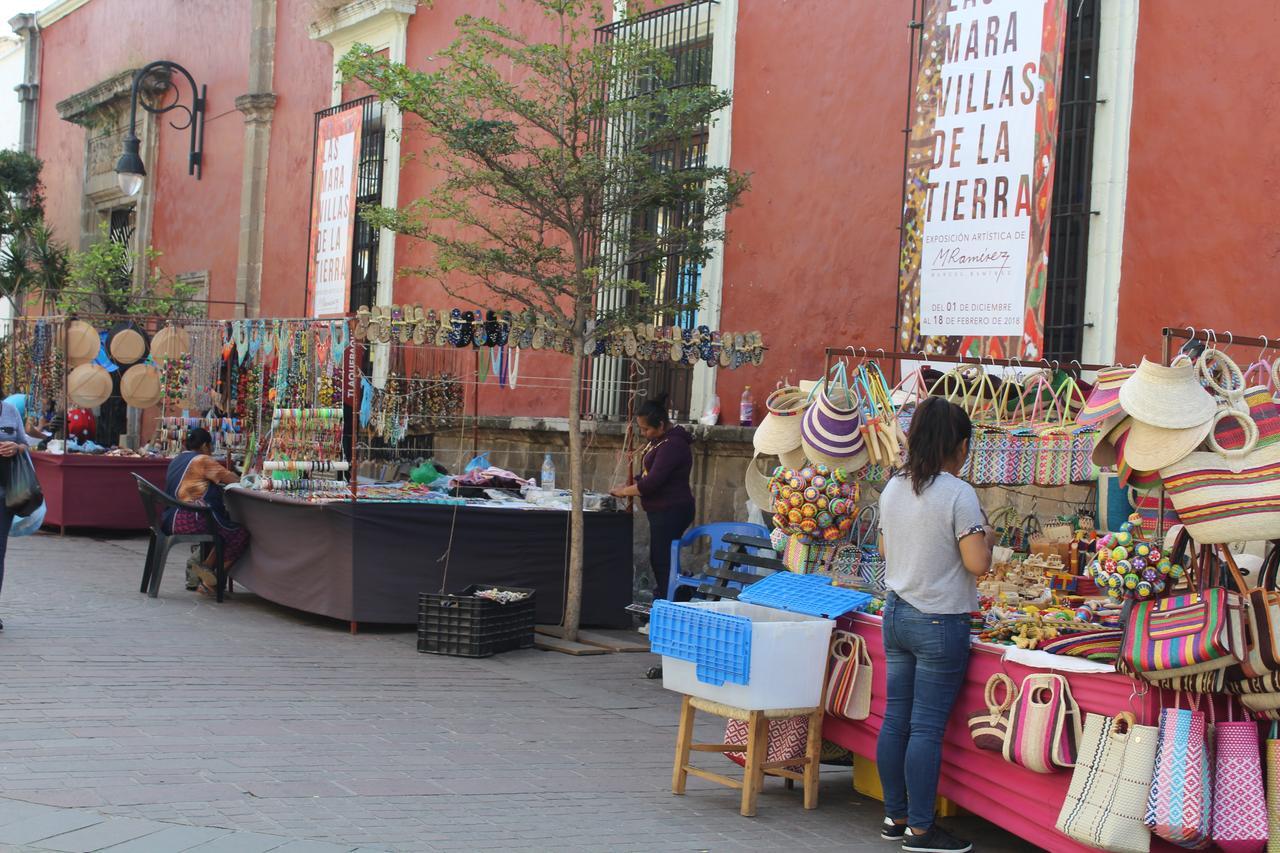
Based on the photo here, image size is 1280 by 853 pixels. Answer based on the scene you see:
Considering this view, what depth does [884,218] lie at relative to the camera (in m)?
10.2

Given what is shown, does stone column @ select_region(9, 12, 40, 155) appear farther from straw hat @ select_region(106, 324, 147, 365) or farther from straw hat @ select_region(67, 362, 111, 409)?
straw hat @ select_region(67, 362, 111, 409)

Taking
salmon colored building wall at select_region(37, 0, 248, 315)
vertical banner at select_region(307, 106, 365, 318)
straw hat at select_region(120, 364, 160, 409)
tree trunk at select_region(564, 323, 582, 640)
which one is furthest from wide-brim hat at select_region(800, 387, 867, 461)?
salmon colored building wall at select_region(37, 0, 248, 315)

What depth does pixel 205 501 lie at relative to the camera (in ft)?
36.9

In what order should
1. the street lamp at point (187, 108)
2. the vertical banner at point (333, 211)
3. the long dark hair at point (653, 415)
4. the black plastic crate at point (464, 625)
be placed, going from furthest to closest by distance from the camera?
the street lamp at point (187, 108)
the vertical banner at point (333, 211)
the long dark hair at point (653, 415)
the black plastic crate at point (464, 625)

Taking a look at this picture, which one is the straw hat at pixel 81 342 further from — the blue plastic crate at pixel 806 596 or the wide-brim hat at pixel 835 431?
the blue plastic crate at pixel 806 596

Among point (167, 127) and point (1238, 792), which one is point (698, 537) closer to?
point (1238, 792)

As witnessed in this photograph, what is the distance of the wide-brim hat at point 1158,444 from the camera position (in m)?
4.66

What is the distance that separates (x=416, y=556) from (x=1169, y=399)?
242 inches

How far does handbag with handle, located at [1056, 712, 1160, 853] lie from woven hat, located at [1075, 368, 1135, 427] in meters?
1.09

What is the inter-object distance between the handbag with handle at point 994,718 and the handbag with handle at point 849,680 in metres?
0.69

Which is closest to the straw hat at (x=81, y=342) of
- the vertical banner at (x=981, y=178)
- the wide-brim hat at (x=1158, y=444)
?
the vertical banner at (x=981, y=178)

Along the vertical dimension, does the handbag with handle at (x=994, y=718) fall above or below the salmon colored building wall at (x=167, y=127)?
below

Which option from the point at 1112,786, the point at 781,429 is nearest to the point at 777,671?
the point at 1112,786

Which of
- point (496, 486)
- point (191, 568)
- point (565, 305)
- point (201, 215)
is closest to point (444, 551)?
point (496, 486)
